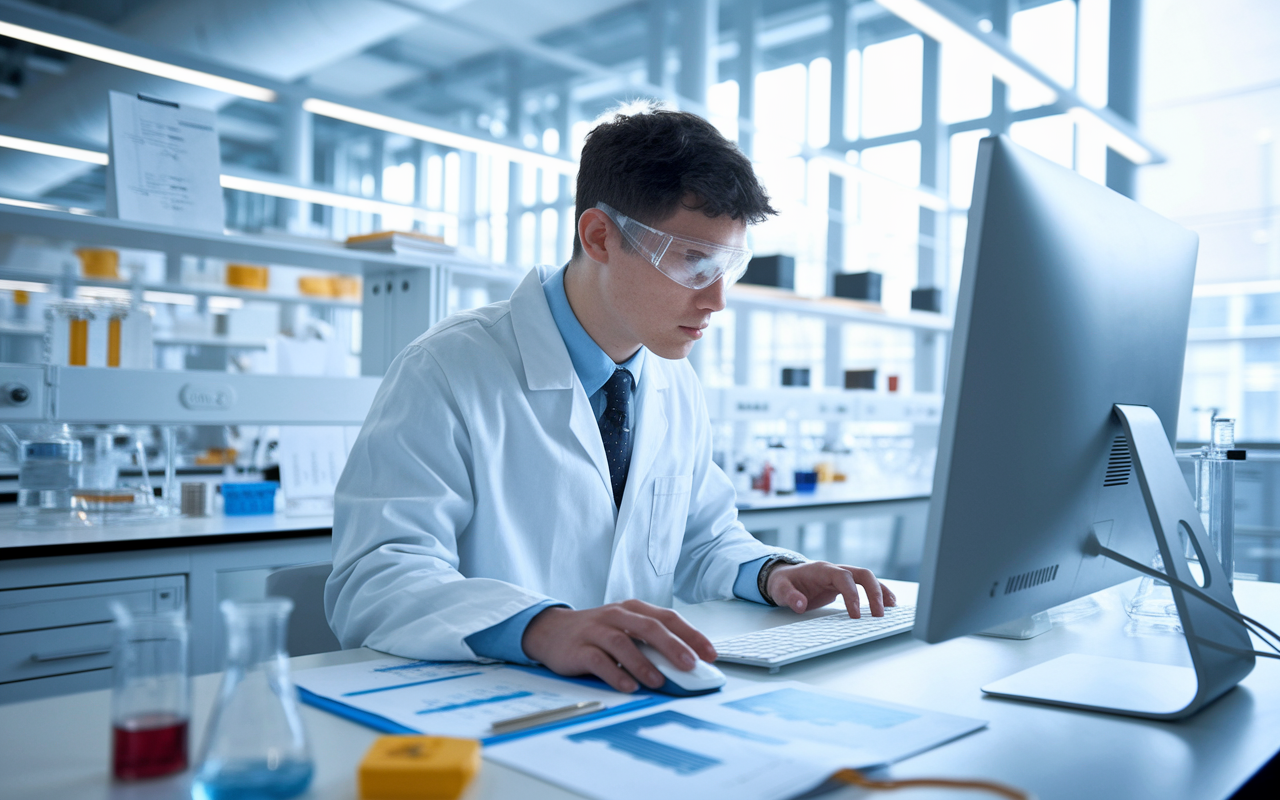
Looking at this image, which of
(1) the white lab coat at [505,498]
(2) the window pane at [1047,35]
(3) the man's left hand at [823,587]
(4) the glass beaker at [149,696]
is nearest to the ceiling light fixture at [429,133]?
(1) the white lab coat at [505,498]

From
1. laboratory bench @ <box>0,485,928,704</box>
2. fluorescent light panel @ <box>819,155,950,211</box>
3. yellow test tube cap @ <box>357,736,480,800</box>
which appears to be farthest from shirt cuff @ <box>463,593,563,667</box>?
fluorescent light panel @ <box>819,155,950,211</box>

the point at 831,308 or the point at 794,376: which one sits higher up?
the point at 831,308

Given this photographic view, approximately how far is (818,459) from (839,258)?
3.67 m

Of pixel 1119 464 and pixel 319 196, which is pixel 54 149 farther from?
pixel 1119 464

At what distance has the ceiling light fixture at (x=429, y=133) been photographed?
3.43 meters

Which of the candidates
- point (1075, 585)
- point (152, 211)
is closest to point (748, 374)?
point (152, 211)

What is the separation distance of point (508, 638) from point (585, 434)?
0.55 meters

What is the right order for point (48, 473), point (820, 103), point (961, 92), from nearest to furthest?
point (48, 473)
point (961, 92)
point (820, 103)

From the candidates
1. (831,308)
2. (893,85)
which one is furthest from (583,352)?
(893,85)

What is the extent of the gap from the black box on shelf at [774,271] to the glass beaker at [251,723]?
436cm

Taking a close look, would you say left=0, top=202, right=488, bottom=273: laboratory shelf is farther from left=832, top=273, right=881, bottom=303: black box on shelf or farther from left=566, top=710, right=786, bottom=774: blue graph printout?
left=832, top=273, right=881, bottom=303: black box on shelf

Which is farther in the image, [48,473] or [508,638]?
[48,473]

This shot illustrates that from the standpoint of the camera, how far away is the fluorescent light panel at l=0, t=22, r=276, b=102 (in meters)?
2.68

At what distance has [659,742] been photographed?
0.79 meters
